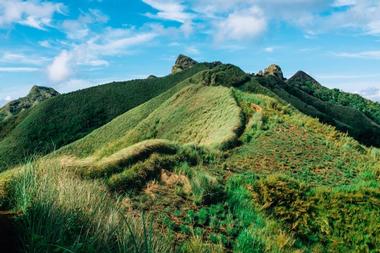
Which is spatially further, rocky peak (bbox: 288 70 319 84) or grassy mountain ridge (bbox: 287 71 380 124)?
rocky peak (bbox: 288 70 319 84)

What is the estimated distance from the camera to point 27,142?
3378 inches

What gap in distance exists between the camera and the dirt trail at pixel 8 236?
653 centimetres

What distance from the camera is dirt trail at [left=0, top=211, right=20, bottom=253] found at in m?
6.53

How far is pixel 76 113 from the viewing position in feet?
324

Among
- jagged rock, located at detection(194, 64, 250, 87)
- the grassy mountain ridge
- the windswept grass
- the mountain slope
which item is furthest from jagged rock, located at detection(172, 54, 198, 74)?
the windswept grass

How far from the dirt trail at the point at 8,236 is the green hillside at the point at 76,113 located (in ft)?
244

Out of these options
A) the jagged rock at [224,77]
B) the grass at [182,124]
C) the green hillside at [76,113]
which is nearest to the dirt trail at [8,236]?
the grass at [182,124]

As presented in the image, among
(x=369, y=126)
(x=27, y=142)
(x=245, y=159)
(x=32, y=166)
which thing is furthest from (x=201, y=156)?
(x=369, y=126)

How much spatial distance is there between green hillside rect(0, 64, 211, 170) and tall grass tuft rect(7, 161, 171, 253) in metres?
73.4

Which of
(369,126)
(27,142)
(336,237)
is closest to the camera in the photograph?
(336,237)

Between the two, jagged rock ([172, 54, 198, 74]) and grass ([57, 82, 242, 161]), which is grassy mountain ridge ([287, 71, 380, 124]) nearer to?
jagged rock ([172, 54, 198, 74])

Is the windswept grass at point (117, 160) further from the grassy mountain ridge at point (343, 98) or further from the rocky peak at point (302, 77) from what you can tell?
the rocky peak at point (302, 77)

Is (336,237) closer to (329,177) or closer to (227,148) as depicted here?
(329,177)

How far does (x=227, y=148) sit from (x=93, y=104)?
75.3m
